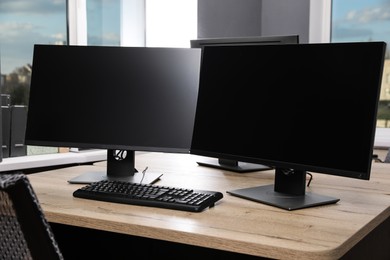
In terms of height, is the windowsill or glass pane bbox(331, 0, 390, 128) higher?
glass pane bbox(331, 0, 390, 128)

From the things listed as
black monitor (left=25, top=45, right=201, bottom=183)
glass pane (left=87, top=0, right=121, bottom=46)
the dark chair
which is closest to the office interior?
black monitor (left=25, top=45, right=201, bottom=183)

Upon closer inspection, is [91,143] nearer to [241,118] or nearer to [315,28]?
[241,118]

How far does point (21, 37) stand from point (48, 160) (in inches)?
29.1

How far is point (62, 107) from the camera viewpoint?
1.74 meters

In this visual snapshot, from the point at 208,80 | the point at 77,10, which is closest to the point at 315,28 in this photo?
the point at 77,10

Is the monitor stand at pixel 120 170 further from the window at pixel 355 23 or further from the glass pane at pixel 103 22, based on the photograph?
the window at pixel 355 23

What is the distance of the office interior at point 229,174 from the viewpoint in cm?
154

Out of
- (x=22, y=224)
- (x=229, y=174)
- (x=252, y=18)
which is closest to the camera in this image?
(x=22, y=224)

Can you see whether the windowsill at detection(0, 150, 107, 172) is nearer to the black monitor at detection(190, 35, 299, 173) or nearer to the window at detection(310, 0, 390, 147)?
the black monitor at detection(190, 35, 299, 173)

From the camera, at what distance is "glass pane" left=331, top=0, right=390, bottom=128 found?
3.65 m

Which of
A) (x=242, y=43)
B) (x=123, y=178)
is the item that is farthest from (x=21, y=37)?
(x=123, y=178)

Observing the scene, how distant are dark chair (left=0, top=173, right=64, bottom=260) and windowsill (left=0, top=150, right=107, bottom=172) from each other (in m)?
2.03

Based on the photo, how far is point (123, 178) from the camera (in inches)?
70.0

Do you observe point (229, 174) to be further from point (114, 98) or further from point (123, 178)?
point (114, 98)
